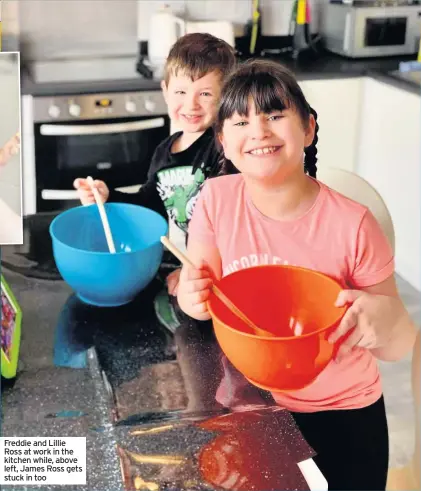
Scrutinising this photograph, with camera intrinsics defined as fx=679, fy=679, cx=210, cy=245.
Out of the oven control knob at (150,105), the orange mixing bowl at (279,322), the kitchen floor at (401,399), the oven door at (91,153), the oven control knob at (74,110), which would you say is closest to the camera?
the orange mixing bowl at (279,322)

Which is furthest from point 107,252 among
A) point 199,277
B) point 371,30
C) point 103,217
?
point 371,30

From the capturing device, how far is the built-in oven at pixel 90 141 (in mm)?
738

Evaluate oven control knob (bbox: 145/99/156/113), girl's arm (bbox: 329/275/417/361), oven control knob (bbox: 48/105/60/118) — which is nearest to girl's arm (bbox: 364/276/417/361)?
girl's arm (bbox: 329/275/417/361)

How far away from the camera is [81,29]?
0.81 m

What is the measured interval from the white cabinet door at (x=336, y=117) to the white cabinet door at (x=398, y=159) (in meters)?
0.02

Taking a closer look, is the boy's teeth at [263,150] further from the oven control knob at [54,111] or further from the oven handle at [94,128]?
the oven control knob at [54,111]

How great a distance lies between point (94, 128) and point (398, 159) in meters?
Result: 0.47

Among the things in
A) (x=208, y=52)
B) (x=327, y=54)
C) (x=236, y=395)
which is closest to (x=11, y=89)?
(x=208, y=52)

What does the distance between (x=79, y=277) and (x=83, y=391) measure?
4.4 inches

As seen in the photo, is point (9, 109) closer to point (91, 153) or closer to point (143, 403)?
point (143, 403)

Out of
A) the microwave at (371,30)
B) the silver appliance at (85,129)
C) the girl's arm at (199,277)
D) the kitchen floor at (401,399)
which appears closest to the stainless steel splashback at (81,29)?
the silver appliance at (85,129)

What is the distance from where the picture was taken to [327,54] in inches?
36.8

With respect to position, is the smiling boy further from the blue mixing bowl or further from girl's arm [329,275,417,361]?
girl's arm [329,275,417,361]

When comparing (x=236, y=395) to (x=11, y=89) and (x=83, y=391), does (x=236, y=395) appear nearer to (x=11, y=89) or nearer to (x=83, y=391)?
(x=83, y=391)
